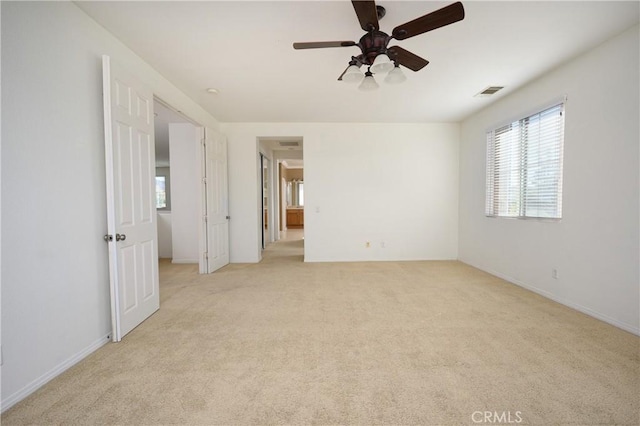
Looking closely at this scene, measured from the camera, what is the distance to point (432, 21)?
1712mm

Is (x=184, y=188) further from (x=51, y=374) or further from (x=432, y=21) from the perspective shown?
(x=432, y=21)

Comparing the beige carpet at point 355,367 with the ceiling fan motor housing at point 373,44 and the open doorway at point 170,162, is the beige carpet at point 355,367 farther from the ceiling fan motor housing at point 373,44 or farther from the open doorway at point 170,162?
the open doorway at point 170,162

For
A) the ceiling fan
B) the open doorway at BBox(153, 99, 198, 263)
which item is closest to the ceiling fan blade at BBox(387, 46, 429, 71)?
the ceiling fan

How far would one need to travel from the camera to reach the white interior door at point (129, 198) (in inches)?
84.7

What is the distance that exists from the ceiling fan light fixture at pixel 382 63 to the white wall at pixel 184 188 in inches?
153

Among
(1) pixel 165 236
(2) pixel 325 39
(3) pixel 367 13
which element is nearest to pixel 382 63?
(3) pixel 367 13

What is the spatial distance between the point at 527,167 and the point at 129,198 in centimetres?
449

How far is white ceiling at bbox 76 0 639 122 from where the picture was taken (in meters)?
2.02

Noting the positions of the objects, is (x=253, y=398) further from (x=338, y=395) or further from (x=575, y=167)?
(x=575, y=167)

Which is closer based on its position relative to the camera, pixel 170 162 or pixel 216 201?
pixel 216 201

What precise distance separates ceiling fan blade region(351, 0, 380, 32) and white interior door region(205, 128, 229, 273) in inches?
123

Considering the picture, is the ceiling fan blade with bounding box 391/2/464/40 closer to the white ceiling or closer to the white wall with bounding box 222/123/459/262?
the white ceiling
